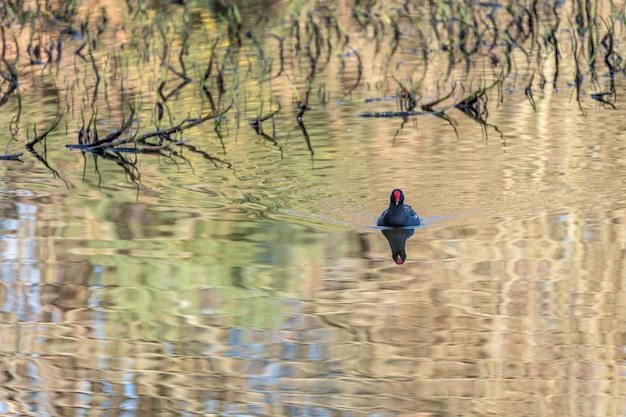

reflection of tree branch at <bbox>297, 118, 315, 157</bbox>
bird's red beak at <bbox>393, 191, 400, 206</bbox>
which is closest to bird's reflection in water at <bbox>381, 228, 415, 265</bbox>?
bird's red beak at <bbox>393, 191, 400, 206</bbox>

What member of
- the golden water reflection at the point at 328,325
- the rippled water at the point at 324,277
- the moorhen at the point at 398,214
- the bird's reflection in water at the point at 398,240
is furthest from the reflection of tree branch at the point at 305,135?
the golden water reflection at the point at 328,325

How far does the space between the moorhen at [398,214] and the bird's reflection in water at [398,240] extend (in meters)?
0.04

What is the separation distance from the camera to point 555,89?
39.7 ft

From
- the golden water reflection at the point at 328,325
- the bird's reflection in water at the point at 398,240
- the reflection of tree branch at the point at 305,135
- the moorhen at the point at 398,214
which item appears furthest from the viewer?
the reflection of tree branch at the point at 305,135

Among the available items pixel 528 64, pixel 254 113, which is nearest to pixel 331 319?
pixel 254 113

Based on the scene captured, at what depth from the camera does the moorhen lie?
26.2ft

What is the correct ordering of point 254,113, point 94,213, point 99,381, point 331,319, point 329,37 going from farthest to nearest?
1. point 329,37
2. point 254,113
3. point 94,213
4. point 331,319
5. point 99,381

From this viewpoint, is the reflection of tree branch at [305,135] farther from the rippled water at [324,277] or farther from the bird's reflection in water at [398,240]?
the bird's reflection in water at [398,240]

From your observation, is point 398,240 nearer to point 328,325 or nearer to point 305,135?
point 328,325

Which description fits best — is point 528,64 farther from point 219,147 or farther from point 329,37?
point 219,147

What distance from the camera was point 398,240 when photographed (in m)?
7.75

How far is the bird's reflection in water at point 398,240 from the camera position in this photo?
7348 mm

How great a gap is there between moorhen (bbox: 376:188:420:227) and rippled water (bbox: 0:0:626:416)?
0.13 meters

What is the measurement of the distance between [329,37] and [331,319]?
8.53 meters
